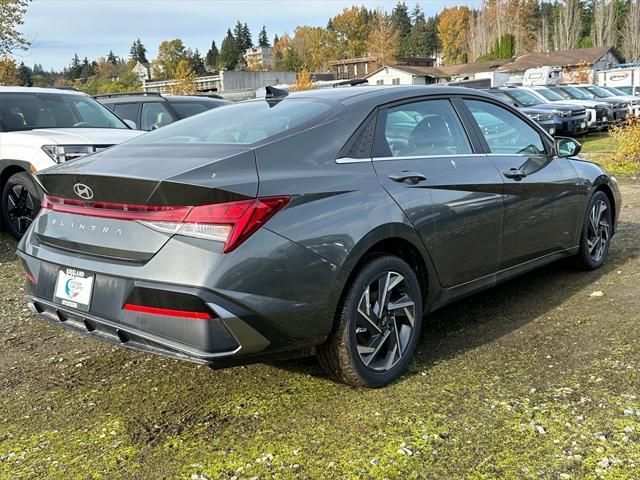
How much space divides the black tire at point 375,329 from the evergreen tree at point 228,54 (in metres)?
121

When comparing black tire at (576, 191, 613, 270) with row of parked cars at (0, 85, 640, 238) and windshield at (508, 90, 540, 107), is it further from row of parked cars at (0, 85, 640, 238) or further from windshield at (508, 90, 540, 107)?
windshield at (508, 90, 540, 107)

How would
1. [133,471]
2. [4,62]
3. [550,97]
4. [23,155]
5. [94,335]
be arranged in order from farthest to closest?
[4,62] < [550,97] < [23,155] < [94,335] < [133,471]

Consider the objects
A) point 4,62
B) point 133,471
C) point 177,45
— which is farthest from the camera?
point 177,45

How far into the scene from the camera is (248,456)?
106 inches

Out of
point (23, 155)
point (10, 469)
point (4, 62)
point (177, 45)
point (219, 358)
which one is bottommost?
point (10, 469)

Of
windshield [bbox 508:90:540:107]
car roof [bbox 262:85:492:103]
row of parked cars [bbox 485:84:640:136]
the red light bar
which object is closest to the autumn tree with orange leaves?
row of parked cars [bbox 485:84:640:136]

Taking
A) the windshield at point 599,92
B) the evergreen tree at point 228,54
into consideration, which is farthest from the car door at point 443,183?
the evergreen tree at point 228,54

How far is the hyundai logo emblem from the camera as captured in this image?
2.97 metres

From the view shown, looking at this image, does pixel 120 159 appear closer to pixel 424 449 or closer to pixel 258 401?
pixel 258 401

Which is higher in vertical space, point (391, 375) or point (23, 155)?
point (23, 155)

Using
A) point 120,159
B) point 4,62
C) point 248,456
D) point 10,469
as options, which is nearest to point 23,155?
point 120,159

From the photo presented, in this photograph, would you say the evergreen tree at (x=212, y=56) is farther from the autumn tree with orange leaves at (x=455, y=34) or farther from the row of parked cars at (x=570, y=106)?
the row of parked cars at (x=570, y=106)

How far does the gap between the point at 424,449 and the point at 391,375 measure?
0.66m

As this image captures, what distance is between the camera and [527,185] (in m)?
4.28
